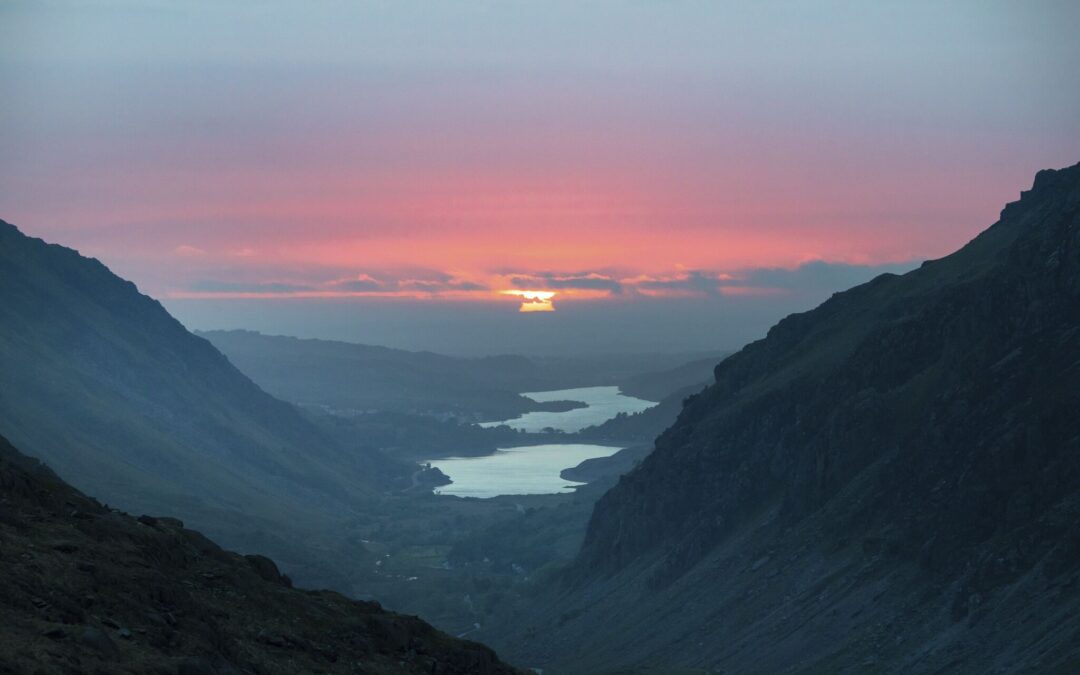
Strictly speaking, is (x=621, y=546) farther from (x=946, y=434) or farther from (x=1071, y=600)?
(x=1071, y=600)

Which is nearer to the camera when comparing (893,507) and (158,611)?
(158,611)

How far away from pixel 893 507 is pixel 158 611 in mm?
115799

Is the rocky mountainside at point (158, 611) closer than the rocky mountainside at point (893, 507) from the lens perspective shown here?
Yes

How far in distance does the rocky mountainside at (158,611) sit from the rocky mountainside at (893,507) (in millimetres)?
59630

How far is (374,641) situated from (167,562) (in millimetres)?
9530

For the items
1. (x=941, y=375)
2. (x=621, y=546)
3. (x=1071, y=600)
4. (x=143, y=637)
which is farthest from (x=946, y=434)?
(x=143, y=637)

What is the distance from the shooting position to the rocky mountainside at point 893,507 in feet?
406

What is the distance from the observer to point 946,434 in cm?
15162

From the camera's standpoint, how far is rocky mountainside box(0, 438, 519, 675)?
43156 mm

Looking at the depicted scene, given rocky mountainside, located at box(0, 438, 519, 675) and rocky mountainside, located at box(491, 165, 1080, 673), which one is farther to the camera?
rocky mountainside, located at box(491, 165, 1080, 673)

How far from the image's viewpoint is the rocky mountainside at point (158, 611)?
142ft

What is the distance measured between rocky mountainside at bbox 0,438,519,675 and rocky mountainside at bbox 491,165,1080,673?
59.6 metres

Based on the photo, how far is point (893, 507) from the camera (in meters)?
152

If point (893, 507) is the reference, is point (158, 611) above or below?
above
